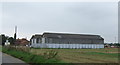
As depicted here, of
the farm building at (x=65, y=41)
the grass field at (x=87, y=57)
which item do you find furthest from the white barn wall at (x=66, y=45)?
the grass field at (x=87, y=57)

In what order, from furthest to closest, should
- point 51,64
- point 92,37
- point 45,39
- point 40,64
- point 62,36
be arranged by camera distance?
point 92,37 < point 62,36 < point 45,39 < point 40,64 < point 51,64

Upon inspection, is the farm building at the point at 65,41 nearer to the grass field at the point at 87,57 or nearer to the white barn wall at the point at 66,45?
the white barn wall at the point at 66,45

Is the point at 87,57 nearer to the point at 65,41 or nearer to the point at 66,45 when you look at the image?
the point at 66,45

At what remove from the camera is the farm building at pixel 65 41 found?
75.7 m

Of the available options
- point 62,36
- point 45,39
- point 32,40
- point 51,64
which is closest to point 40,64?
point 51,64

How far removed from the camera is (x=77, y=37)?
3302 inches

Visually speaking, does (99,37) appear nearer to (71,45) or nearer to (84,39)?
(84,39)

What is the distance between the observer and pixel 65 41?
3125 inches

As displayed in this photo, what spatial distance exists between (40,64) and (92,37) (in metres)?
75.5

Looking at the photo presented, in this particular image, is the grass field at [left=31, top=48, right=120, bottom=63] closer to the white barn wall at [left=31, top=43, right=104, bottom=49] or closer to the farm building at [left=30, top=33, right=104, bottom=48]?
the white barn wall at [left=31, top=43, right=104, bottom=49]

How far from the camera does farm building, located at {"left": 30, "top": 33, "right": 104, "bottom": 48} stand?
75.7 m

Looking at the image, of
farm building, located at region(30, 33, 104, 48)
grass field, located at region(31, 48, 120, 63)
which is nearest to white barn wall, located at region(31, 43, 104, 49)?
farm building, located at region(30, 33, 104, 48)

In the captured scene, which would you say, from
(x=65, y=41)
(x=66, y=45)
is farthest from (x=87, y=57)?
(x=65, y=41)

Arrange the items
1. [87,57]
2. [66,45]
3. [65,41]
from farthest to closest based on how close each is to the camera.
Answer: [65,41]
[66,45]
[87,57]
